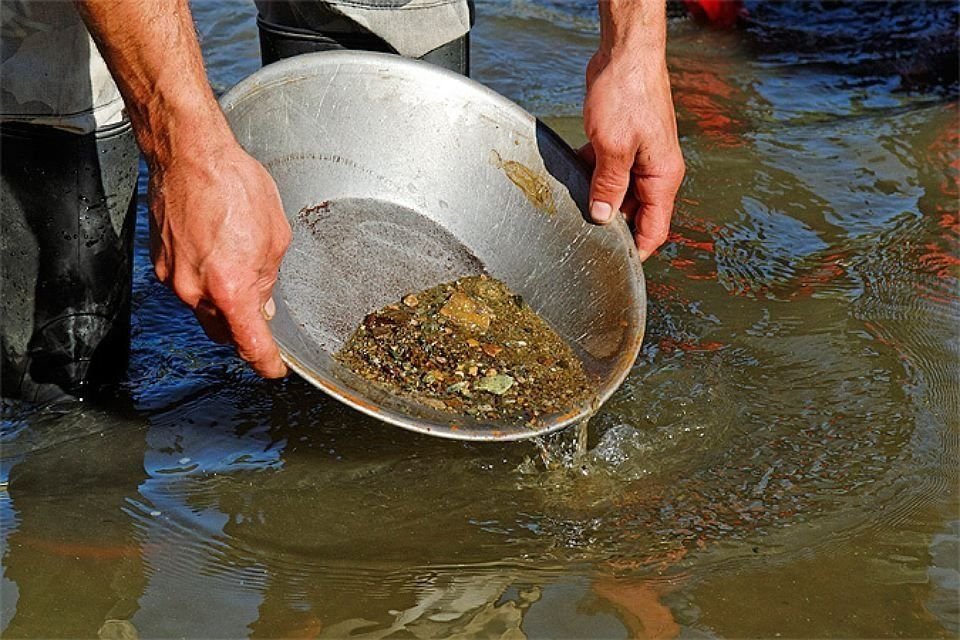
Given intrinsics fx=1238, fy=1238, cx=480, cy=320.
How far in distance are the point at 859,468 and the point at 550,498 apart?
658mm

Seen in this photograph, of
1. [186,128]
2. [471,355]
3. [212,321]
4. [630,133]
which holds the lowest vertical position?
[471,355]

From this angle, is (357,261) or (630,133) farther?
(357,261)

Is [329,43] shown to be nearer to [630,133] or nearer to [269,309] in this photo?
[630,133]

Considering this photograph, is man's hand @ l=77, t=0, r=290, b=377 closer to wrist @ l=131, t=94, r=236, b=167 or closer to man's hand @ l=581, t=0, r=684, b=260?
wrist @ l=131, t=94, r=236, b=167

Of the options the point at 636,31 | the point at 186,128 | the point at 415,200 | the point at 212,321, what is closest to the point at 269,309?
the point at 212,321

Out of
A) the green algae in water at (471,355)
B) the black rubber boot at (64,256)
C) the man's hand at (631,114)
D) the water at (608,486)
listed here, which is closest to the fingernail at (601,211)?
the man's hand at (631,114)

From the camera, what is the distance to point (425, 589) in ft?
7.25

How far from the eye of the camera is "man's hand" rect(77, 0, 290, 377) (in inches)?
77.2

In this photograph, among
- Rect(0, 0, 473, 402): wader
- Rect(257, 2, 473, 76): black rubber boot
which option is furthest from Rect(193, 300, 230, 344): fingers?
Rect(257, 2, 473, 76): black rubber boot

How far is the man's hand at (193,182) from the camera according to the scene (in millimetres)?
1961

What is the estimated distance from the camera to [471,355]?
8.10 ft

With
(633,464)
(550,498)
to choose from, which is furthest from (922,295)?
A: (550,498)

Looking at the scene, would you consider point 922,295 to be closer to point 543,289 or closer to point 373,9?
point 543,289

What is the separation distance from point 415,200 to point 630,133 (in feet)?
1.84
